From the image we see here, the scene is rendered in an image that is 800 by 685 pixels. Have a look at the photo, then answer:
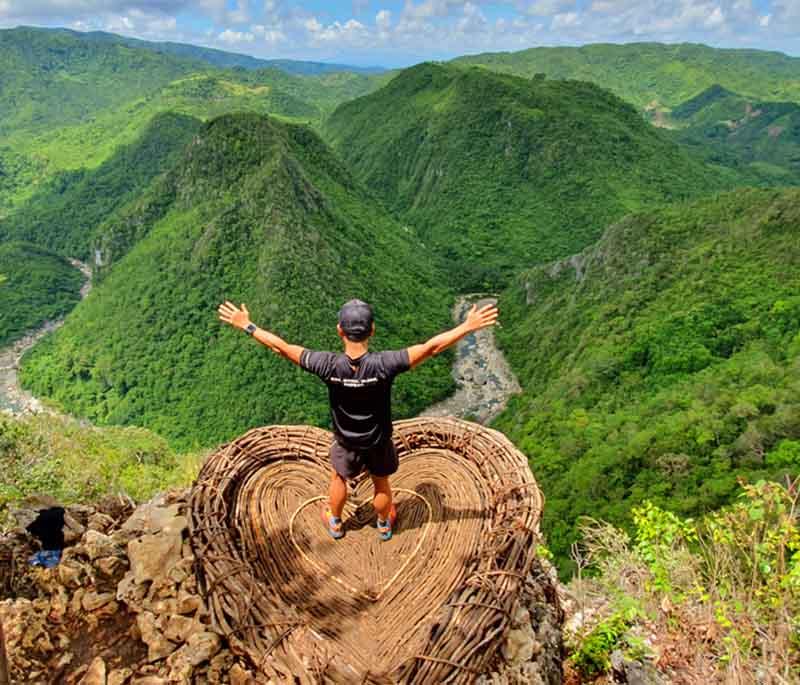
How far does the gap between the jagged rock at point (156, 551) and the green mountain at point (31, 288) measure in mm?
71249

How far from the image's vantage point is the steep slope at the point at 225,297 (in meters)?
46.9

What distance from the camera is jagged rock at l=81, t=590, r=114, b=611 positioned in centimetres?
471

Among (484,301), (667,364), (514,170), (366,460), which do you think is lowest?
(484,301)

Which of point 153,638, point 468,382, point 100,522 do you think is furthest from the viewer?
point 468,382

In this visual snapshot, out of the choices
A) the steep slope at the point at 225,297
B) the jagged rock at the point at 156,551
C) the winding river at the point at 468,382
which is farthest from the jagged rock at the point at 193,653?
the winding river at the point at 468,382

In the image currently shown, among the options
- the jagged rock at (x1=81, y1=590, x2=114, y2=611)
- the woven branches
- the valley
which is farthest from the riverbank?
the jagged rock at (x1=81, y1=590, x2=114, y2=611)

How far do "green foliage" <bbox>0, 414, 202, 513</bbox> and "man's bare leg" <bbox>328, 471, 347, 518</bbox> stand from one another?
5655 mm

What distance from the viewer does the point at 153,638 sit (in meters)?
4.41

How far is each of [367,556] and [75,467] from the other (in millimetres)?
13888

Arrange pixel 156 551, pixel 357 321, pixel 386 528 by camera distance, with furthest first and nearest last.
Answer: pixel 386 528 → pixel 156 551 → pixel 357 321

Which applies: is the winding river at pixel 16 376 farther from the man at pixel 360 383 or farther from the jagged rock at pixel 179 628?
the jagged rock at pixel 179 628

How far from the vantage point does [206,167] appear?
62438 mm

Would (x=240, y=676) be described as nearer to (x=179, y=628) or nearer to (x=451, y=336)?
(x=179, y=628)

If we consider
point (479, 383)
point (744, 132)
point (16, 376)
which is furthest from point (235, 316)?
point (744, 132)
